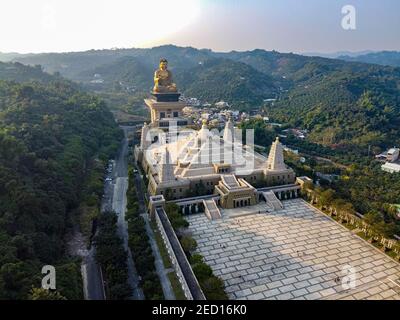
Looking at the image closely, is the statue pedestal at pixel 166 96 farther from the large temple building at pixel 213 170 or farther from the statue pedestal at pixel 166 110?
the large temple building at pixel 213 170

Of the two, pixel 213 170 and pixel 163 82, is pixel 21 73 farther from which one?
pixel 213 170

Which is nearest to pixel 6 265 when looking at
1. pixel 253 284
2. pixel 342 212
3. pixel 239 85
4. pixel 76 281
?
pixel 76 281

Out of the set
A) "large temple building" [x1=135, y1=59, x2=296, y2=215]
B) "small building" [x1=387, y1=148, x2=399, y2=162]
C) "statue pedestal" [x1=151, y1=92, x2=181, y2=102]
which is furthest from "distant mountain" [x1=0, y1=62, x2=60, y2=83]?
"small building" [x1=387, y1=148, x2=399, y2=162]

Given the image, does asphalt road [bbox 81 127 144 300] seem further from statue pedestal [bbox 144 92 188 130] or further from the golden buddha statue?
the golden buddha statue

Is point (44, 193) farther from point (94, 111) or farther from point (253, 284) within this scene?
point (94, 111)

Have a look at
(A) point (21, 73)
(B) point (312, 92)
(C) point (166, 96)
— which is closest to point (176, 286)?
(C) point (166, 96)

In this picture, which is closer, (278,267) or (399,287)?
(399,287)
